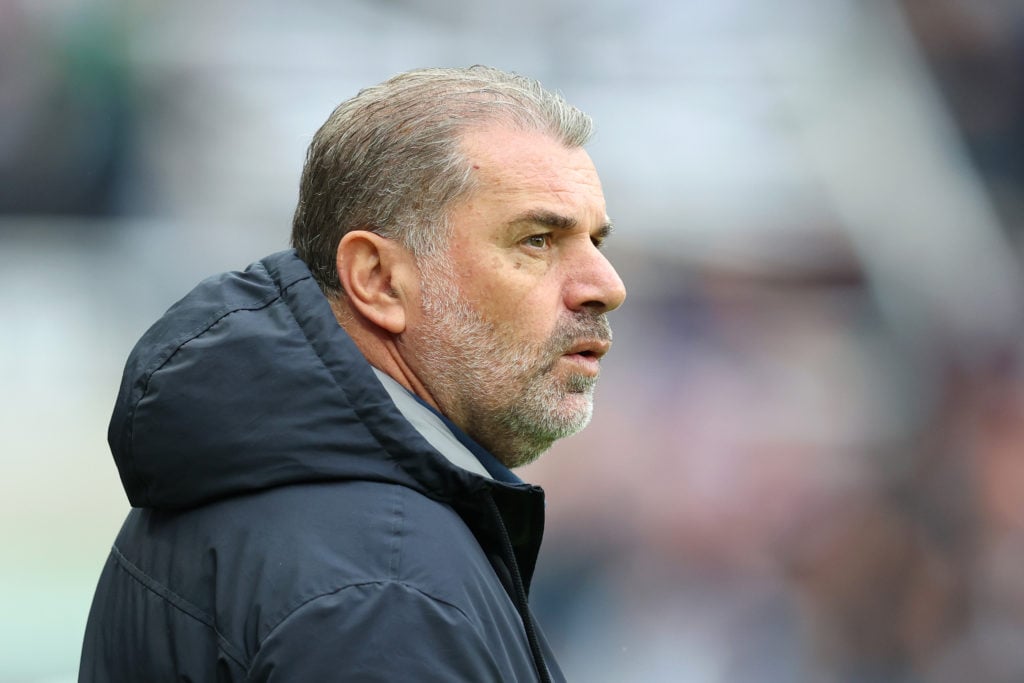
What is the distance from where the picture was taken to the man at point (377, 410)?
1.06 metres

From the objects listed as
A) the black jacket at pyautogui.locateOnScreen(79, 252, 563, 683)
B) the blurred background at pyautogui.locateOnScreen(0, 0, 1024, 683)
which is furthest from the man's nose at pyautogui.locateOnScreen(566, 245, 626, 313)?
the blurred background at pyautogui.locateOnScreen(0, 0, 1024, 683)

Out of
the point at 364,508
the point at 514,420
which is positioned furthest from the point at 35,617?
the point at 364,508

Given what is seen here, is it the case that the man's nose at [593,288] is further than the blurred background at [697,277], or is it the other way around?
the blurred background at [697,277]

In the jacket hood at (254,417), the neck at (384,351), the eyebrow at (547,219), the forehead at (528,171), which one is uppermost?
the forehead at (528,171)

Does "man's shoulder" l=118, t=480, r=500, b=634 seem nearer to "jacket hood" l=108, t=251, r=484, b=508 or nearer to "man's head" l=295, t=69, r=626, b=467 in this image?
"jacket hood" l=108, t=251, r=484, b=508

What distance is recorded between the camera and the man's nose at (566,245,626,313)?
1.54 m

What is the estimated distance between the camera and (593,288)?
1.54 meters

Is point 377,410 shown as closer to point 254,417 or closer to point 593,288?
point 254,417

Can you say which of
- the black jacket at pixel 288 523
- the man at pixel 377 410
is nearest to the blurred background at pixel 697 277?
the man at pixel 377 410

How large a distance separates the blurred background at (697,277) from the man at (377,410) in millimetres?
1953

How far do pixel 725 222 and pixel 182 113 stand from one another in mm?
1700

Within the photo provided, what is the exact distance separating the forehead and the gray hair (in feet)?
0.06

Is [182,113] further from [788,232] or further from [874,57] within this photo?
[874,57]

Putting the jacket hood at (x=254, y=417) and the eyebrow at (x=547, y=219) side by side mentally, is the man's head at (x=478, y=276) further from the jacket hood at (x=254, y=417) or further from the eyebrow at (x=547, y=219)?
the jacket hood at (x=254, y=417)
